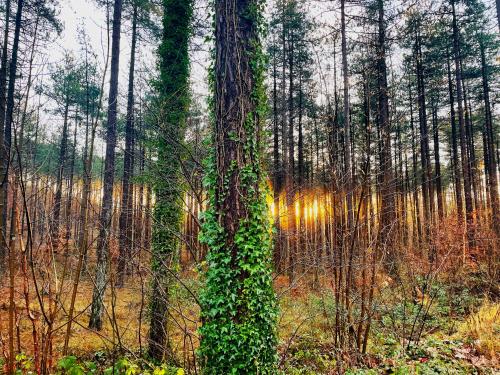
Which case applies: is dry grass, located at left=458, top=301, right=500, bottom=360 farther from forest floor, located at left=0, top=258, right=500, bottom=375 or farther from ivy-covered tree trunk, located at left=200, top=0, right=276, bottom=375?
ivy-covered tree trunk, located at left=200, top=0, right=276, bottom=375

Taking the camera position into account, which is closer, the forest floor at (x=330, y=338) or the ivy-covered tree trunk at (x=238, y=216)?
the ivy-covered tree trunk at (x=238, y=216)

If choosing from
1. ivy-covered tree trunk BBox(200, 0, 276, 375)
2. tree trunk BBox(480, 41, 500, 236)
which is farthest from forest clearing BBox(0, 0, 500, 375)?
tree trunk BBox(480, 41, 500, 236)

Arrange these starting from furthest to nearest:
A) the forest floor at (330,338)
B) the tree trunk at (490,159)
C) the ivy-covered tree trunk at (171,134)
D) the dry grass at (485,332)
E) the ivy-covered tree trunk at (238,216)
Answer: the tree trunk at (490,159), the ivy-covered tree trunk at (171,134), the dry grass at (485,332), the forest floor at (330,338), the ivy-covered tree trunk at (238,216)

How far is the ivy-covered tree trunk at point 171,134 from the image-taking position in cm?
570

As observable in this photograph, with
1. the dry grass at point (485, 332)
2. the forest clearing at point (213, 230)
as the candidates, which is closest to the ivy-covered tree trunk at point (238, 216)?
the forest clearing at point (213, 230)

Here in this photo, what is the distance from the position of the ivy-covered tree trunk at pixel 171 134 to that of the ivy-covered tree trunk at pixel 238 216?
224cm

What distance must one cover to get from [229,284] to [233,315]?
305 mm

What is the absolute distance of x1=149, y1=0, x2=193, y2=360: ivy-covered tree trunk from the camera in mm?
5699

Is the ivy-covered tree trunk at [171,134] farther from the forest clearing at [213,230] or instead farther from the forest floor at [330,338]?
the forest floor at [330,338]

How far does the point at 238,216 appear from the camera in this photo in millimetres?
3285

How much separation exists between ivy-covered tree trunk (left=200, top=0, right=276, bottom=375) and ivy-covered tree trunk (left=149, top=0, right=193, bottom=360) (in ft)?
7.36

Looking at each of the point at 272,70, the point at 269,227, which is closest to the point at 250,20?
the point at 269,227

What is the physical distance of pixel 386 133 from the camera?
16.4 feet

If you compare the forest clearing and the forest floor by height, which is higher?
the forest clearing
